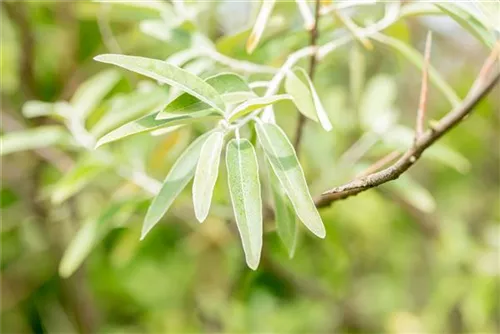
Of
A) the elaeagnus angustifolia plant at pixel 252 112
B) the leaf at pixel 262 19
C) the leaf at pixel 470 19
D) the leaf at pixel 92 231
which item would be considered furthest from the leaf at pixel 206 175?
the leaf at pixel 92 231

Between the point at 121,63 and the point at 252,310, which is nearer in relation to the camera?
the point at 121,63

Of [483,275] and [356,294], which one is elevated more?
[483,275]

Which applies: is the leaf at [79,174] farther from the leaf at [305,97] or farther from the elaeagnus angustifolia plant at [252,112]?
the leaf at [305,97]

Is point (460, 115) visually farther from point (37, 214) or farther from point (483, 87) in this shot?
point (37, 214)

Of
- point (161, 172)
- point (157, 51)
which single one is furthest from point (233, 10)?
point (161, 172)

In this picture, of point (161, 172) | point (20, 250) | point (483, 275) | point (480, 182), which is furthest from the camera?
point (480, 182)

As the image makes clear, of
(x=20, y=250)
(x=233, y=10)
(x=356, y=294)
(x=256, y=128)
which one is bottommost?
(x=356, y=294)

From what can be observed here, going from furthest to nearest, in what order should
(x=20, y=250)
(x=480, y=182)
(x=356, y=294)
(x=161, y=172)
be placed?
(x=480, y=182), (x=356, y=294), (x=20, y=250), (x=161, y=172)
